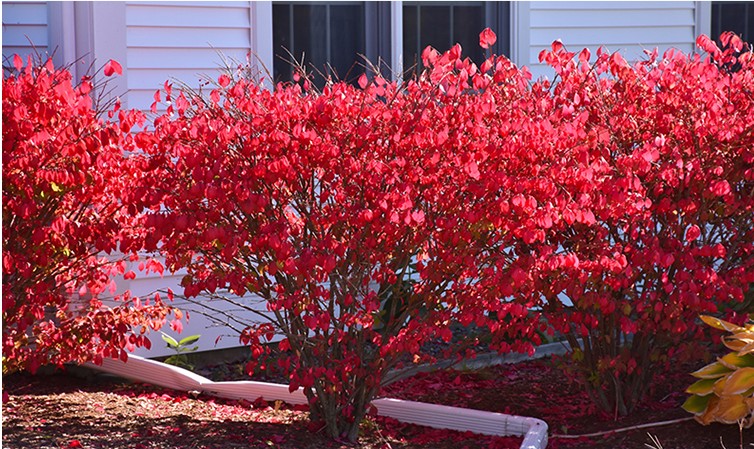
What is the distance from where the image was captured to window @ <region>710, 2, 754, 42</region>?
9031 mm

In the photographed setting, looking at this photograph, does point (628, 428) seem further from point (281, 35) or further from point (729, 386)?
point (281, 35)

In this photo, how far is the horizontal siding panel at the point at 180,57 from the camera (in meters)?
6.11

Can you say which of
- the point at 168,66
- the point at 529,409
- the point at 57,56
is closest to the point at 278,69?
the point at 168,66

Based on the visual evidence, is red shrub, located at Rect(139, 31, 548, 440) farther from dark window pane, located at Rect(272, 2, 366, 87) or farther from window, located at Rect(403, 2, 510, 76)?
window, located at Rect(403, 2, 510, 76)

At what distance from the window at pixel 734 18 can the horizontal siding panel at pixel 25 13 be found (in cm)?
579

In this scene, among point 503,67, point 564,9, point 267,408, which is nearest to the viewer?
point 503,67

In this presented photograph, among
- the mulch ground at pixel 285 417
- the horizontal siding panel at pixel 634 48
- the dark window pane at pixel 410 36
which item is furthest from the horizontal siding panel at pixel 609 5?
the mulch ground at pixel 285 417

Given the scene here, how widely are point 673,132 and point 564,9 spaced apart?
3.47 meters

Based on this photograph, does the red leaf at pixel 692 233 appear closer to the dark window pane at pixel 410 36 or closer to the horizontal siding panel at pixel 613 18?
the dark window pane at pixel 410 36

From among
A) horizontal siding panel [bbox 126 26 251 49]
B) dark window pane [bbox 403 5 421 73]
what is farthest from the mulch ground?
dark window pane [bbox 403 5 421 73]

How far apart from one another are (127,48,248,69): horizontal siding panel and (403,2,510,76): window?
4.58ft

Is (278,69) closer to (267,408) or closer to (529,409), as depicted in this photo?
(267,408)

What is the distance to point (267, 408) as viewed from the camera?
560 cm

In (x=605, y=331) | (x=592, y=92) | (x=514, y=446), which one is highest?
(x=592, y=92)
